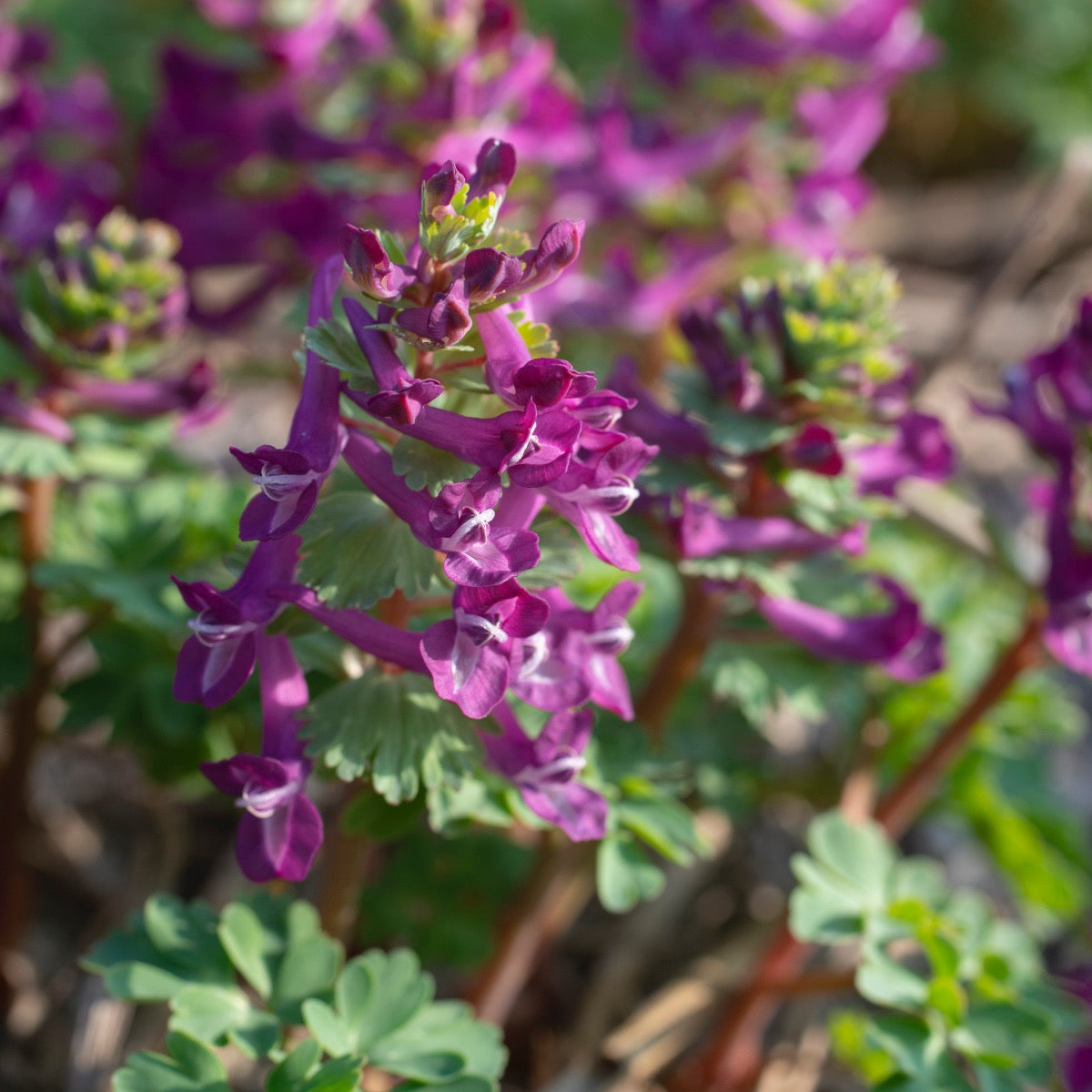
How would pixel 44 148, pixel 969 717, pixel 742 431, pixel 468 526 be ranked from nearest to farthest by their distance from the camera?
pixel 468 526 → pixel 742 431 → pixel 969 717 → pixel 44 148

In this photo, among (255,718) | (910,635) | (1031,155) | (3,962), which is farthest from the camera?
(1031,155)

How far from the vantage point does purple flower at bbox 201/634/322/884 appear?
1.85 meters

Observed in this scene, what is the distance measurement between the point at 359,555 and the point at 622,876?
913 millimetres

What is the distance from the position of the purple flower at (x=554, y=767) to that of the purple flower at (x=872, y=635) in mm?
659

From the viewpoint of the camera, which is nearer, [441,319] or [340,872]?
[441,319]

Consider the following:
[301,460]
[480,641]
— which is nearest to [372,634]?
[480,641]

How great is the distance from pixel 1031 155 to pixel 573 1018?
23.5ft

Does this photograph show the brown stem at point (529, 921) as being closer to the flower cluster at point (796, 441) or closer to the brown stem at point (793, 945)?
the brown stem at point (793, 945)

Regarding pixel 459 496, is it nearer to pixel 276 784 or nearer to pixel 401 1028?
pixel 276 784

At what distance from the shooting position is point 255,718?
275cm

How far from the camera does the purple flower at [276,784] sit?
1853mm

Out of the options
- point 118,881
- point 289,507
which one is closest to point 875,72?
point 289,507

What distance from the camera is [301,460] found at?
170 cm

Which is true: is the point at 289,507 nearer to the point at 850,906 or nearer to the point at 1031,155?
the point at 850,906
